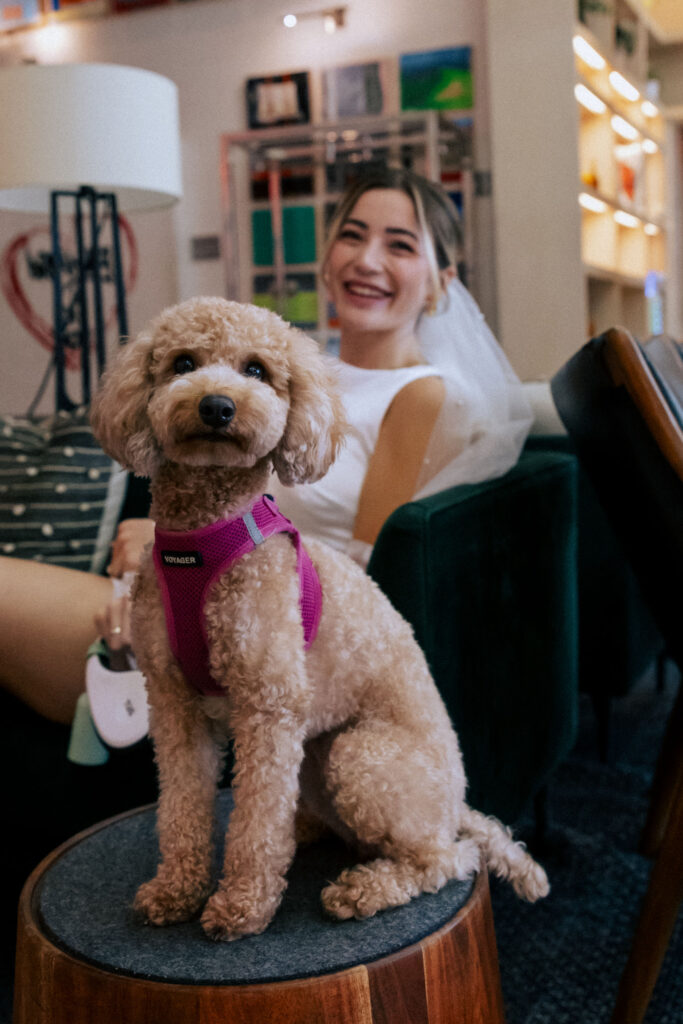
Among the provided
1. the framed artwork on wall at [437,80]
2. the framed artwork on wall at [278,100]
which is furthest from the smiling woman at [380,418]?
the framed artwork on wall at [278,100]

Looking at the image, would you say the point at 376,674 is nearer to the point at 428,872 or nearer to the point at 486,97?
the point at 428,872

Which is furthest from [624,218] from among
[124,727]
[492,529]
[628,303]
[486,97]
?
[124,727]

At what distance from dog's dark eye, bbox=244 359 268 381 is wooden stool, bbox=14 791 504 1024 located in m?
0.47

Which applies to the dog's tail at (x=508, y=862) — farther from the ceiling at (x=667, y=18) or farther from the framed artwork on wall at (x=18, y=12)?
the ceiling at (x=667, y=18)

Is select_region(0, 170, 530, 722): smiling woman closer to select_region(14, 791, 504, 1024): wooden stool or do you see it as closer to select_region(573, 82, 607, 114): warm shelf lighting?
select_region(14, 791, 504, 1024): wooden stool

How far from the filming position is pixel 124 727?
129cm

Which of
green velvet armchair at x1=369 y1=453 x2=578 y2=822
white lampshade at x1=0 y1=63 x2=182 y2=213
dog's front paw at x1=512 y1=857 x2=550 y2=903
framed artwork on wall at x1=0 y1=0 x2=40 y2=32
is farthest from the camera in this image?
framed artwork on wall at x1=0 y1=0 x2=40 y2=32

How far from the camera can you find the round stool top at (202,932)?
0.75m

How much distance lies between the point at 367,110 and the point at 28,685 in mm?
3922

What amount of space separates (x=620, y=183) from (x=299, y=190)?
1.77 metres

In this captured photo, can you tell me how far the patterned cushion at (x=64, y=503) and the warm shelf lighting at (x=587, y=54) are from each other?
10.6ft

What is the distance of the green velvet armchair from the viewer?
1149 millimetres

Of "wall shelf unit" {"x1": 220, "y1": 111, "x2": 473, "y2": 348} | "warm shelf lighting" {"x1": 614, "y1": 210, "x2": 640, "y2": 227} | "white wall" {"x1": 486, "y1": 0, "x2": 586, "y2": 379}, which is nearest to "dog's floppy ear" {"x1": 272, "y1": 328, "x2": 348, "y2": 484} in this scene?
"white wall" {"x1": 486, "y1": 0, "x2": 586, "y2": 379}

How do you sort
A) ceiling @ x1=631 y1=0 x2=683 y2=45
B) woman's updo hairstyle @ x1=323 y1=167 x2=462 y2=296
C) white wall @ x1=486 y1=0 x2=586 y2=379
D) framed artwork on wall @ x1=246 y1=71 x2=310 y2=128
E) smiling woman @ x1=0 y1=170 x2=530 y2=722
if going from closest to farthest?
smiling woman @ x1=0 y1=170 x2=530 y2=722 < woman's updo hairstyle @ x1=323 y1=167 x2=462 y2=296 < white wall @ x1=486 y1=0 x2=586 y2=379 < framed artwork on wall @ x1=246 y1=71 x2=310 y2=128 < ceiling @ x1=631 y1=0 x2=683 y2=45
